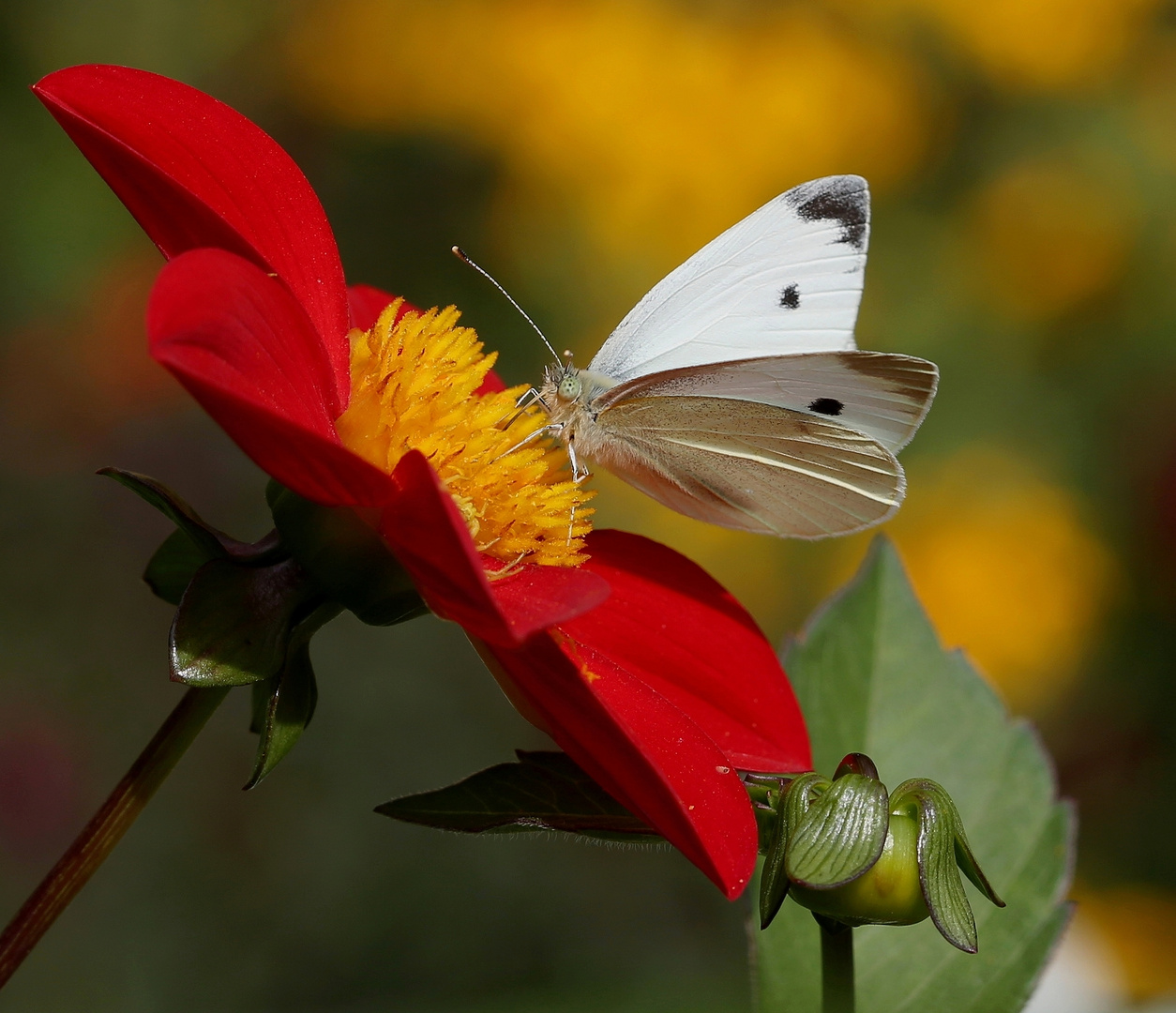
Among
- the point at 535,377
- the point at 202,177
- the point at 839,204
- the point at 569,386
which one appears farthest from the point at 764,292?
the point at 535,377

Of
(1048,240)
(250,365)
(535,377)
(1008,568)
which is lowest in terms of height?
(1008,568)

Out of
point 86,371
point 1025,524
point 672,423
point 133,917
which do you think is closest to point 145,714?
point 133,917

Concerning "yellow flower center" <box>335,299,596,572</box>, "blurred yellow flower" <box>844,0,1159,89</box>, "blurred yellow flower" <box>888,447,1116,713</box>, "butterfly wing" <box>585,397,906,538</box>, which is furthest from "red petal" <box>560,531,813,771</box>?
"blurred yellow flower" <box>844,0,1159,89</box>

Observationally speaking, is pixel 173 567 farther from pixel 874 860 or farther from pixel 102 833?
pixel 874 860

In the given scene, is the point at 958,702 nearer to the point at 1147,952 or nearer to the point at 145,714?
the point at 1147,952

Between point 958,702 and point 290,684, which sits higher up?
point 290,684
